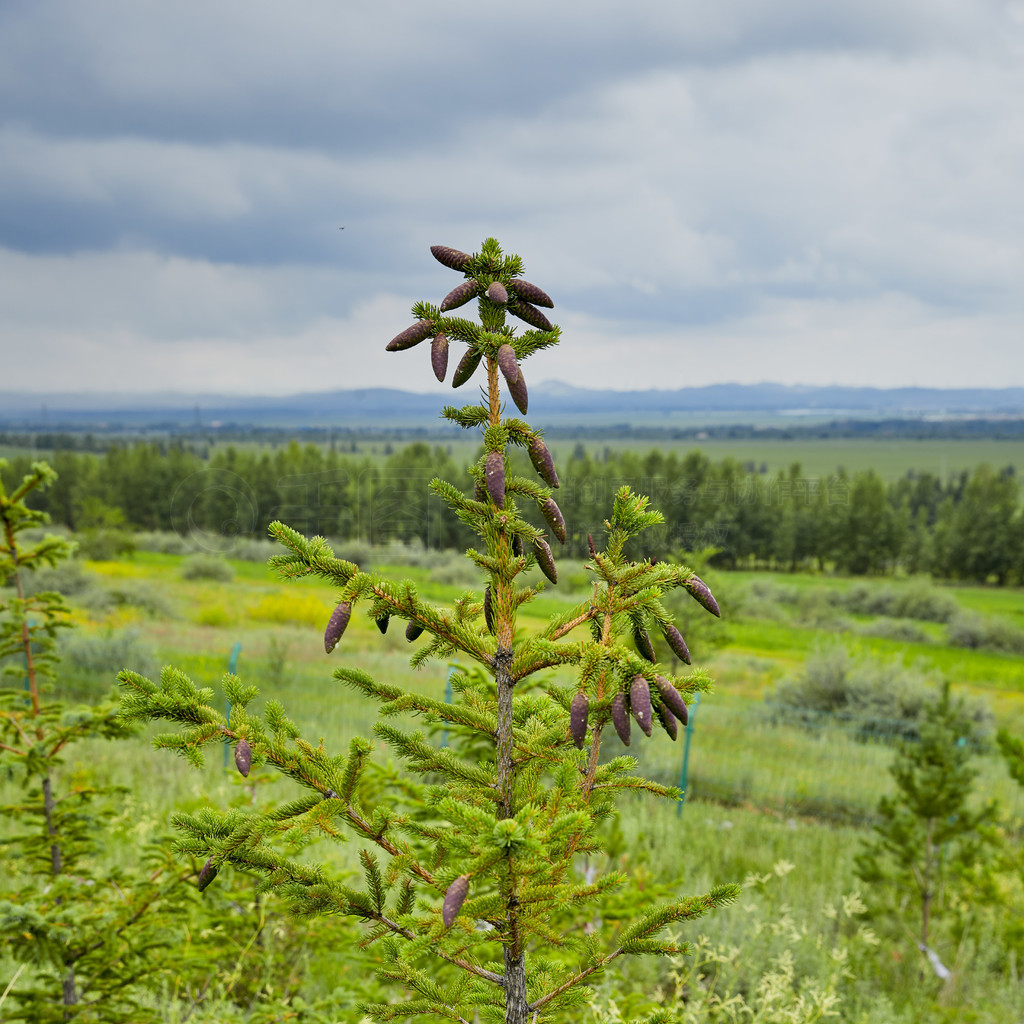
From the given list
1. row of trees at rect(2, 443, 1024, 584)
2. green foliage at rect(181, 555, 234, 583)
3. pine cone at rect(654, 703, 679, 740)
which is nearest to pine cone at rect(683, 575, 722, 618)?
pine cone at rect(654, 703, 679, 740)

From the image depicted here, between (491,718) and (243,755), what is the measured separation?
737mm

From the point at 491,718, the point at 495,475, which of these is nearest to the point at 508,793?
the point at 491,718

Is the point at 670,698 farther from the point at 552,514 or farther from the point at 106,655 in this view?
the point at 106,655

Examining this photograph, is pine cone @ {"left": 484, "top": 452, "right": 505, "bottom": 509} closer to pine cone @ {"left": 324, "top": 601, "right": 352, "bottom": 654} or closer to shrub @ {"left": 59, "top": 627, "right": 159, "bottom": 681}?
pine cone @ {"left": 324, "top": 601, "right": 352, "bottom": 654}

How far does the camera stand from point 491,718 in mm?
2176

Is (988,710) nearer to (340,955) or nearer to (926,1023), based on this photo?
(926,1023)

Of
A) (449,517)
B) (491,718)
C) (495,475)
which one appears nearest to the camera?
(495,475)

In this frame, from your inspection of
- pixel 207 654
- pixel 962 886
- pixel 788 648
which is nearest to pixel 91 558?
pixel 207 654

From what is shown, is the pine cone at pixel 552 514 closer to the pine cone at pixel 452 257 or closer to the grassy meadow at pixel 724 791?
the pine cone at pixel 452 257

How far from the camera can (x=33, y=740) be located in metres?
3.96

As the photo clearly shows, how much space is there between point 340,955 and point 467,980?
14.3 ft

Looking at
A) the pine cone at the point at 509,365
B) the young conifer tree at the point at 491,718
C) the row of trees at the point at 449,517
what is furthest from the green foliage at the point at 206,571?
the pine cone at the point at 509,365

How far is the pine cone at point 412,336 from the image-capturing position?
72.3 inches

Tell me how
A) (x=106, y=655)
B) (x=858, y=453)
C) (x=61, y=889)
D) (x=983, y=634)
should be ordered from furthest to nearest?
(x=858, y=453) → (x=983, y=634) → (x=106, y=655) → (x=61, y=889)
